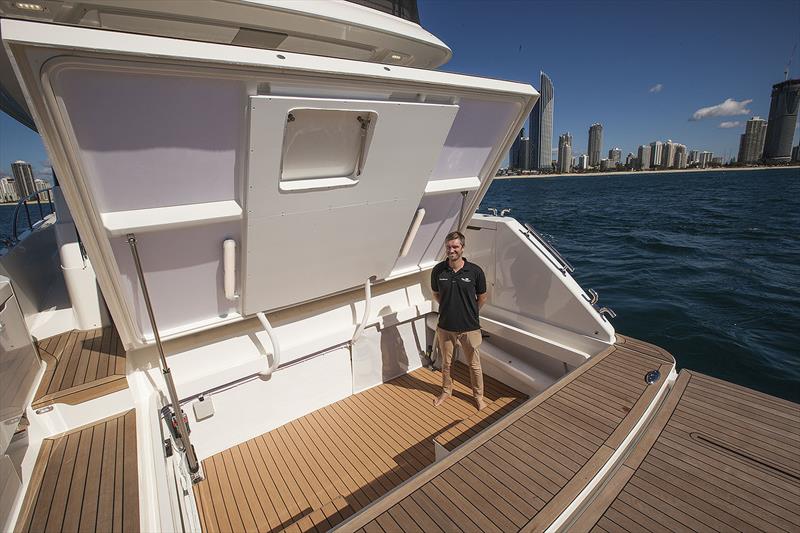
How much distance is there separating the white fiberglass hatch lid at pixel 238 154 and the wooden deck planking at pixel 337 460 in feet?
4.11

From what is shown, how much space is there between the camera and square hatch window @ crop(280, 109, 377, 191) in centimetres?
202

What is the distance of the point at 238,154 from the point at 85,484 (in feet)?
5.91

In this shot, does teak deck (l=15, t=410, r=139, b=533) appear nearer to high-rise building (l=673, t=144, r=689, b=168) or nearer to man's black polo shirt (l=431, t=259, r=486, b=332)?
man's black polo shirt (l=431, t=259, r=486, b=332)

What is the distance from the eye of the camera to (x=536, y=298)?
12.2ft

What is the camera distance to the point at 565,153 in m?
100

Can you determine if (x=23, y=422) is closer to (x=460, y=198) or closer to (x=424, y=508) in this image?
(x=424, y=508)

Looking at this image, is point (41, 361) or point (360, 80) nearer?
point (360, 80)

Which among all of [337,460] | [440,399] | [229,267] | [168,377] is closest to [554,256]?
[440,399]

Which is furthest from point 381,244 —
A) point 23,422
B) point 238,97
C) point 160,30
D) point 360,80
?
point 23,422

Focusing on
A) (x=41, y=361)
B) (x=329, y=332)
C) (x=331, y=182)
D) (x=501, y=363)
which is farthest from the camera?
(x=501, y=363)

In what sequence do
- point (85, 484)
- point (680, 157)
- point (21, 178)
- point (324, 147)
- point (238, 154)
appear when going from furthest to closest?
point (680, 157)
point (21, 178)
point (324, 147)
point (238, 154)
point (85, 484)

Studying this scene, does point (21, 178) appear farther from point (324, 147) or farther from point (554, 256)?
point (554, 256)

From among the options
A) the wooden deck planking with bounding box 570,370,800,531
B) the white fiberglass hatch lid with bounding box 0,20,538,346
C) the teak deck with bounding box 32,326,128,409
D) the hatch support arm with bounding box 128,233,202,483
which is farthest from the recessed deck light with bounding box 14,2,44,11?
the wooden deck planking with bounding box 570,370,800,531

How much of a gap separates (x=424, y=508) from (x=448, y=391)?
193cm
